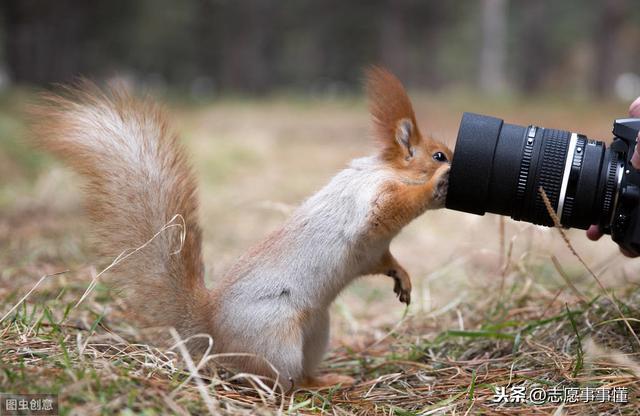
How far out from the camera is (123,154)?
2494 mm

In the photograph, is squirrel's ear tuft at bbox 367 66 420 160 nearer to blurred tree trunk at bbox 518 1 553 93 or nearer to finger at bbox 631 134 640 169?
finger at bbox 631 134 640 169

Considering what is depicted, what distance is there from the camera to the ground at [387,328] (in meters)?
2.05

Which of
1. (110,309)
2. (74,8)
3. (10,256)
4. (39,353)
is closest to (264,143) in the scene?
(10,256)

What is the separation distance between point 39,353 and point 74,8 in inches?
809

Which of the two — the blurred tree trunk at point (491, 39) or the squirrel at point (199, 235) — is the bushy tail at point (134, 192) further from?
the blurred tree trunk at point (491, 39)

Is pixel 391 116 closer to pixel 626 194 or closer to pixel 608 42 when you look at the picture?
pixel 626 194

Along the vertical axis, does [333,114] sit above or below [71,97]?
below

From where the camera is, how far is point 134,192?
2518 millimetres

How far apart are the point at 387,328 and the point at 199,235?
1.26 m

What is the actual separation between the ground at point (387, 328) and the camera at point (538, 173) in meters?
0.28

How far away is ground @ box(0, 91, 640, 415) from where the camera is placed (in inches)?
80.7

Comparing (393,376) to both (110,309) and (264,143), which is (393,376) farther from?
(264,143)

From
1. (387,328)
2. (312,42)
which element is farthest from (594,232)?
(312,42)

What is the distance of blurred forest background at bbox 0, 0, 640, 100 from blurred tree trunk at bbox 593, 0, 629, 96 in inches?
1.3
